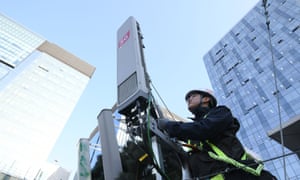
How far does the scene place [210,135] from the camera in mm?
1464

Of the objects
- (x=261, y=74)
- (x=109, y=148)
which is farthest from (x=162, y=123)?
(x=261, y=74)

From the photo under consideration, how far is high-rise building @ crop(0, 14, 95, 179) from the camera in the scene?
38469 mm

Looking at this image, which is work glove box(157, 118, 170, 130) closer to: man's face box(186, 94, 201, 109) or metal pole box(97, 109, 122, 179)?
man's face box(186, 94, 201, 109)

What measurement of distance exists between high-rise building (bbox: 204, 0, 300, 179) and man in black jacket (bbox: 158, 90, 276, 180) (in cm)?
2133

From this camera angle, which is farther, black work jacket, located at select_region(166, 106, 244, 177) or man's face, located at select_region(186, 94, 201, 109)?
man's face, located at select_region(186, 94, 201, 109)

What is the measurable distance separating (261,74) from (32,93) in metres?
→ 47.0

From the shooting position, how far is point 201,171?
Result: 4.87ft

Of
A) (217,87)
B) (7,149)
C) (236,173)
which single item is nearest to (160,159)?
(236,173)

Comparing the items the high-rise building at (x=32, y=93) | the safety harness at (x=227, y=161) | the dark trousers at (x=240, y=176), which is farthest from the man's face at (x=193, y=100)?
the high-rise building at (x=32, y=93)

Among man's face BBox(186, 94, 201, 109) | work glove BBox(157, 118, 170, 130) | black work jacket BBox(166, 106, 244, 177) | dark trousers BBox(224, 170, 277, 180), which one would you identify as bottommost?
dark trousers BBox(224, 170, 277, 180)

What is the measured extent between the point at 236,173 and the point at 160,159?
0.54 meters

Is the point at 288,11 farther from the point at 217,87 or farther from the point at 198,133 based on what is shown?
the point at 198,133

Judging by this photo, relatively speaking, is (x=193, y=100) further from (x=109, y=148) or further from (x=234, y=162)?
(x=109, y=148)

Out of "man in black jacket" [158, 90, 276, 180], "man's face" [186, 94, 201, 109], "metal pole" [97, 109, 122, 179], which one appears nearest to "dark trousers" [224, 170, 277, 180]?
"man in black jacket" [158, 90, 276, 180]
